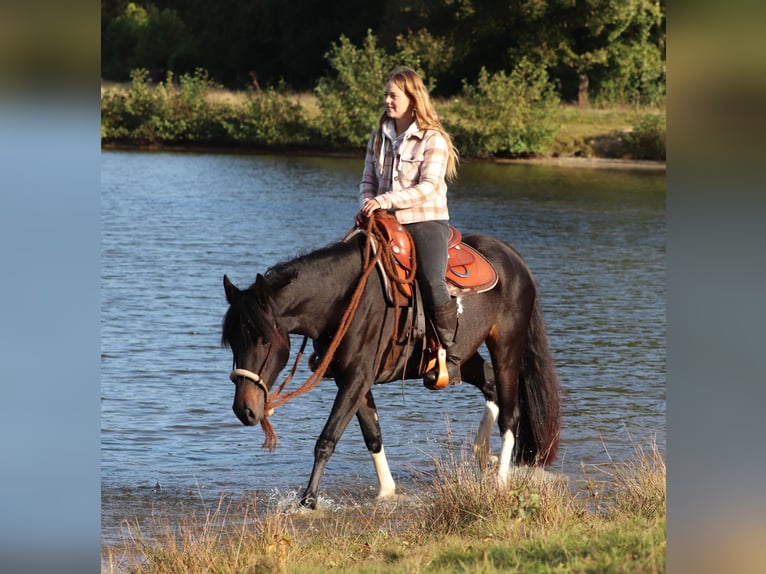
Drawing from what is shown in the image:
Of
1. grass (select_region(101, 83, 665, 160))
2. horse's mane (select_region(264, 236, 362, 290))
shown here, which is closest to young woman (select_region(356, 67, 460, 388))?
horse's mane (select_region(264, 236, 362, 290))

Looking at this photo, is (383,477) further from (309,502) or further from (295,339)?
(295,339)

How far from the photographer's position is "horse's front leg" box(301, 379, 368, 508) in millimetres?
6656

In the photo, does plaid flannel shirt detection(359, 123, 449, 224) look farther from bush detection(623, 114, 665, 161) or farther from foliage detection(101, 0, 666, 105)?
foliage detection(101, 0, 666, 105)

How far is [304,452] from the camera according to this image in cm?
950

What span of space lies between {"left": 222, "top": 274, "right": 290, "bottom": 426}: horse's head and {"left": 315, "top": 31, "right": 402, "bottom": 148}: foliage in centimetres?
4167

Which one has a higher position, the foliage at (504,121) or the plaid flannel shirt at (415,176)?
the foliage at (504,121)

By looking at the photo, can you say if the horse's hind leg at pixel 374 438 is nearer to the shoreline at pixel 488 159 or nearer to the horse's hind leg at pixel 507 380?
the horse's hind leg at pixel 507 380

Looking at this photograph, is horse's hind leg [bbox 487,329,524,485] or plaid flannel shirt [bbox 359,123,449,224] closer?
plaid flannel shirt [bbox 359,123,449,224]

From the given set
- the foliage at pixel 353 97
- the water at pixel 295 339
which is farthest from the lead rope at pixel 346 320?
the foliage at pixel 353 97

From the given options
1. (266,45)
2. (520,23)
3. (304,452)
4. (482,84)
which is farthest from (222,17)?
(304,452)

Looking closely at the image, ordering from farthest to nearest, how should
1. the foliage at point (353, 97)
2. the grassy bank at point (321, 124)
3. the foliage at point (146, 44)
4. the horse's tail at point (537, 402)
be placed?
1. the foliage at point (146, 44)
2. the foliage at point (353, 97)
3. the grassy bank at point (321, 124)
4. the horse's tail at point (537, 402)

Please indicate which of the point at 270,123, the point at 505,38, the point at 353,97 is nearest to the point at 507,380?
the point at 353,97

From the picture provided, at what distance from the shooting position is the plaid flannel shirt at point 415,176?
677cm
